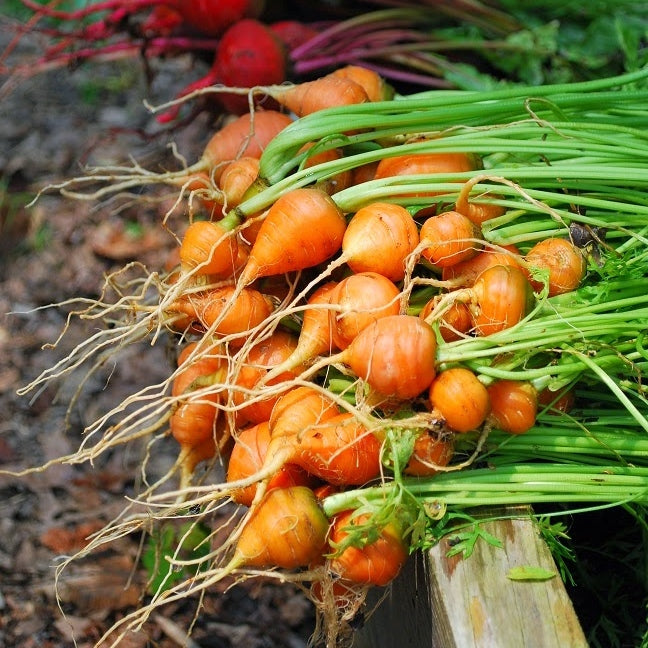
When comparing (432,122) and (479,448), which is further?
(432,122)

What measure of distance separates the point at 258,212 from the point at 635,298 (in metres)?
0.84

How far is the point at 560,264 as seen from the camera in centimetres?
157

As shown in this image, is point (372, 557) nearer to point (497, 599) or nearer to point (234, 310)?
point (497, 599)

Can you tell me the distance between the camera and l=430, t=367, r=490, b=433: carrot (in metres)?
1.38

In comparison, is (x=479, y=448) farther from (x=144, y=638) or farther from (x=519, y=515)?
(x=144, y=638)

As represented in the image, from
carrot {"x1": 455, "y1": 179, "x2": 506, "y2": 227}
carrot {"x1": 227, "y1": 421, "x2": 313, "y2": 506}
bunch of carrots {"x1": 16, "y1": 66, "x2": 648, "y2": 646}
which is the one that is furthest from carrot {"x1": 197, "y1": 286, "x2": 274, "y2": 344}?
carrot {"x1": 455, "y1": 179, "x2": 506, "y2": 227}

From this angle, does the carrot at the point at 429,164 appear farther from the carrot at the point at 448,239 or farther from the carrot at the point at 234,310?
the carrot at the point at 234,310

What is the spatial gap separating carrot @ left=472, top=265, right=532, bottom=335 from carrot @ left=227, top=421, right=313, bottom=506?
487mm

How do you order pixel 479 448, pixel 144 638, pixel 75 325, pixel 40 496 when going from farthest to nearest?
1. pixel 75 325
2. pixel 40 496
3. pixel 144 638
4. pixel 479 448

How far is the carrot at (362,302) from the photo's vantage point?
1486 mm

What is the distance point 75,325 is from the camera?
322 centimetres

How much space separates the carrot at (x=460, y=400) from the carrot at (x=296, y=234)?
0.42 metres

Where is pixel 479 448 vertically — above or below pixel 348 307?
below

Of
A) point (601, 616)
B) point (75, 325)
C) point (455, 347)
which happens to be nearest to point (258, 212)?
point (455, 347)
